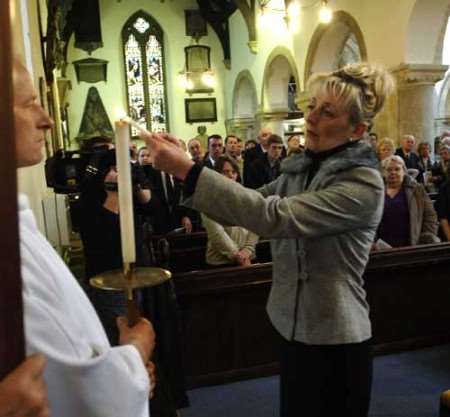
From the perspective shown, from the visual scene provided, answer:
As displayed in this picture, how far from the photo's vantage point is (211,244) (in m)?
3.58

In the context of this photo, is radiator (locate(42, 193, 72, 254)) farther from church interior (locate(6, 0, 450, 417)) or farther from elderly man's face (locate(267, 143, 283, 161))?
elderly man's face (locate(267, 143, 283, 161))

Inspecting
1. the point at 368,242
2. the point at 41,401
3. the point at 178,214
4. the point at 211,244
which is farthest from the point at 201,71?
the point at 41,401

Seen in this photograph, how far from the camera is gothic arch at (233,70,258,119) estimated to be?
1412 centimetres

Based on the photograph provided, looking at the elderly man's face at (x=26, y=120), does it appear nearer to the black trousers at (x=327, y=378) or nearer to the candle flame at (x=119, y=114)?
the candle flame at (x=119, y=114)

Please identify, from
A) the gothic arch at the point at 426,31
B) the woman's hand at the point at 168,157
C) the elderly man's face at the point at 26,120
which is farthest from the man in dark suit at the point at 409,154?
the elderly man's face at the point at 26,120

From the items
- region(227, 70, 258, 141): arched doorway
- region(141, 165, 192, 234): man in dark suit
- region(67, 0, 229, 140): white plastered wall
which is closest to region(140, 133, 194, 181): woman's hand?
region(141, 165, 192, 234): man in dark suit

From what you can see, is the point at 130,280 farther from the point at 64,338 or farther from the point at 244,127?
the point at 244,127

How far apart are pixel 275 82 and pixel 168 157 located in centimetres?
1102

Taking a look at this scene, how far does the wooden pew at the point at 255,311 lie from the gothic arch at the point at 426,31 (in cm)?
411

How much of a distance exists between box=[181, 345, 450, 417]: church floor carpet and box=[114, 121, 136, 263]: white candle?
217 cm

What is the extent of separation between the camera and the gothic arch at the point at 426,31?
648cm

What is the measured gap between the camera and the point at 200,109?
50.5 feet

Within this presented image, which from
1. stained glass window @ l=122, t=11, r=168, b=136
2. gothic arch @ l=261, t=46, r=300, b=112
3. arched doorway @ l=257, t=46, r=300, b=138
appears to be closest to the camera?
gothic arch @ l=261, t=46, r=300, b=112

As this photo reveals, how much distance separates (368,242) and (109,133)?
13.9m
